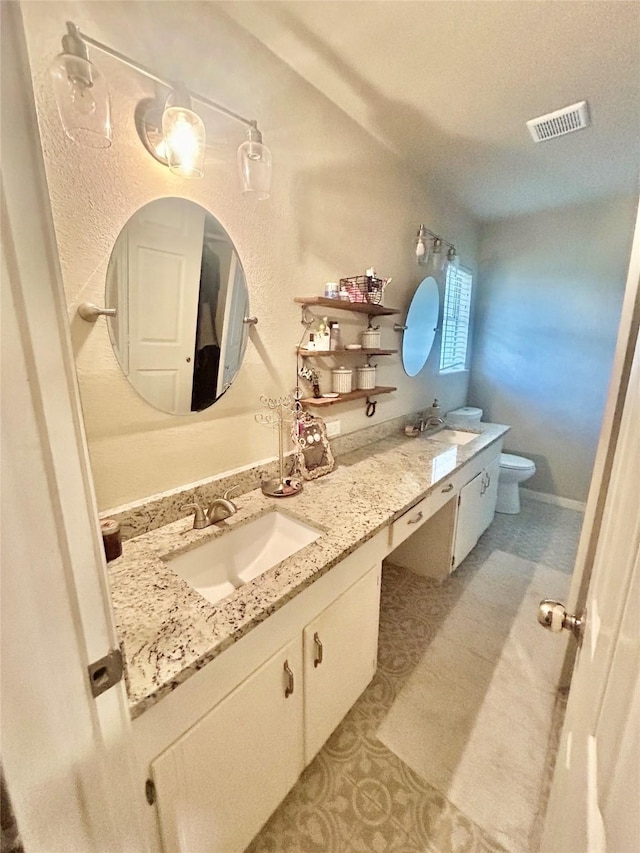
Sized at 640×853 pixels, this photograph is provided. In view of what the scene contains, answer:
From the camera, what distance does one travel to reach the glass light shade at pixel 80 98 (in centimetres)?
76

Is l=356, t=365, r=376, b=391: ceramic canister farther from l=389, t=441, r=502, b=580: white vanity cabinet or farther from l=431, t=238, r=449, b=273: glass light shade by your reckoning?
l=431, t=238, r=449, b=273: glass light shade

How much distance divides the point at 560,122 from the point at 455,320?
1459 mm

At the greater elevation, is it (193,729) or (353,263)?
(353,263)

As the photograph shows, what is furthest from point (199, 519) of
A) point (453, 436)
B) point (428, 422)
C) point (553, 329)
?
point (553, 329)

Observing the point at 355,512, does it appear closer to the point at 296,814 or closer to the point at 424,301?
the point at 296,814

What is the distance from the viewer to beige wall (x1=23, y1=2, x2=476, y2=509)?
90 cm

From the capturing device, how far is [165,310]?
1.10 metres

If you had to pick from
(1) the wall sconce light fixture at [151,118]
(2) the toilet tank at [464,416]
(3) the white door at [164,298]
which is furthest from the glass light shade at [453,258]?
(3) the white door at [164,298]

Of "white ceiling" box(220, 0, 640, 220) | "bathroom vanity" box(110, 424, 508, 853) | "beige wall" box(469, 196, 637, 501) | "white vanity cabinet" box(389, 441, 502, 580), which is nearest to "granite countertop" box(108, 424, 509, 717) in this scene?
"bathroom vanity" box(110, 424, 508, 853)

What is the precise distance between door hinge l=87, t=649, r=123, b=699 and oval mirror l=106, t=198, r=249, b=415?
80cm

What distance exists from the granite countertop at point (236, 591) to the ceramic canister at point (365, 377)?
48cm

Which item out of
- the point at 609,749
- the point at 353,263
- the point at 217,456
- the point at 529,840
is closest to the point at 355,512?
the point at 217,456

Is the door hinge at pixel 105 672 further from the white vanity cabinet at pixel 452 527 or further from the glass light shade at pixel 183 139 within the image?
the white vanity cabinet at pixel 452 527

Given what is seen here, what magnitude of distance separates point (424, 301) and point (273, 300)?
4.88ft
